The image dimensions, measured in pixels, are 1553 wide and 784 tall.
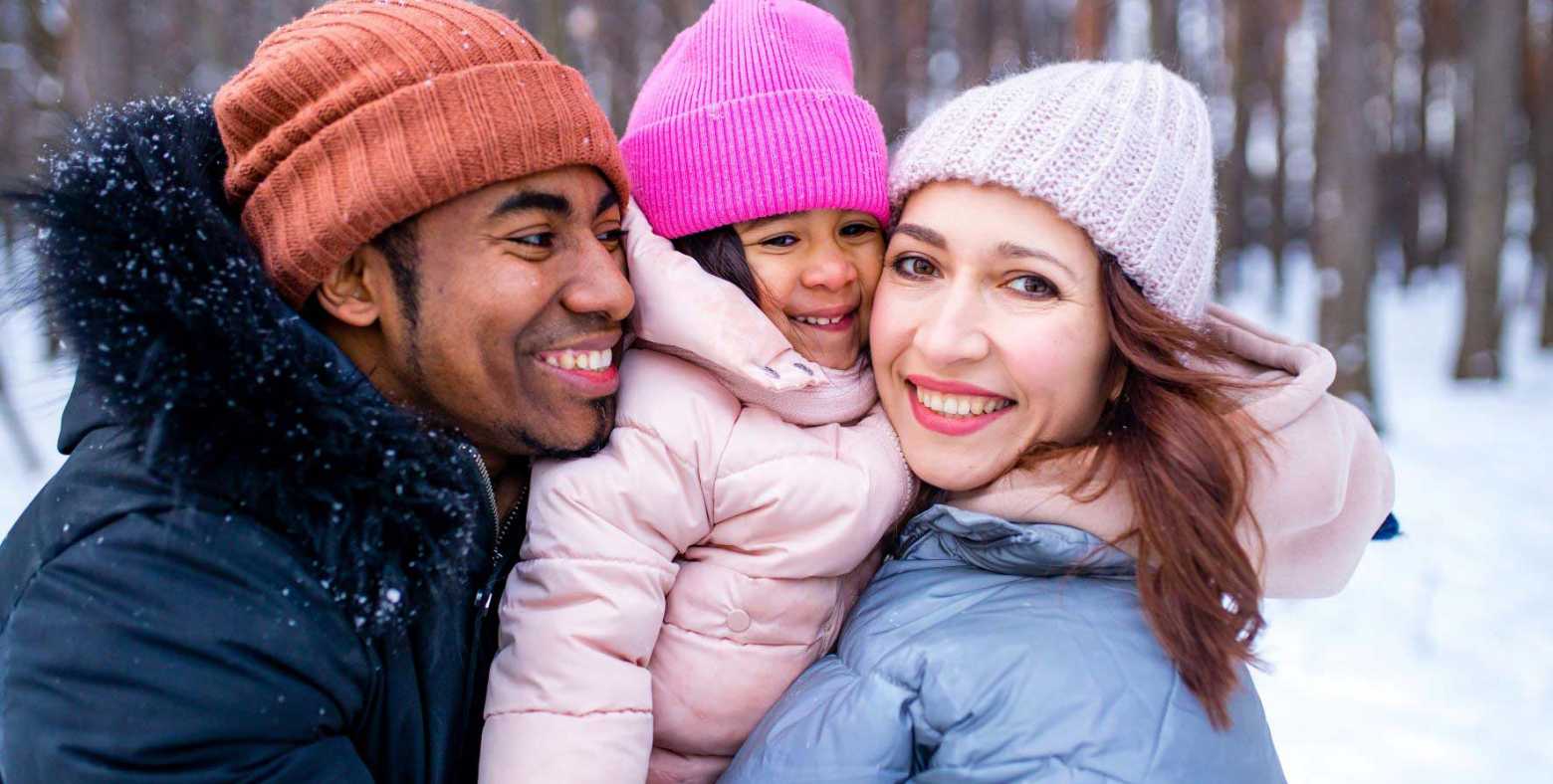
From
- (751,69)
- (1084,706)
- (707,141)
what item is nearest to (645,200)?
(707,141)

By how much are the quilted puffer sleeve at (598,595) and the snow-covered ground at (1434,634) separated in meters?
0.97

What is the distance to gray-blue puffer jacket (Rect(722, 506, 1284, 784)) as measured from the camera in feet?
6.17

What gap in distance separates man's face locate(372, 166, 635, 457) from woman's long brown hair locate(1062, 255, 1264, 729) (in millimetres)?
1052

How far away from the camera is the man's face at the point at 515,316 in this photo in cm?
206

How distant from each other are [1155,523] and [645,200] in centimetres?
140

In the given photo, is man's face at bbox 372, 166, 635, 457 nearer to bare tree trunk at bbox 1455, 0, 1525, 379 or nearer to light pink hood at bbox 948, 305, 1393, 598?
light pink hood at bbox 948, 305, 1393, 598

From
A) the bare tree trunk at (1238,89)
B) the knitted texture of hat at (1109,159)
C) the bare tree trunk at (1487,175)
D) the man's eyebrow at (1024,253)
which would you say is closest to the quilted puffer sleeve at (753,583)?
the man's eyebrow at (1024,253)

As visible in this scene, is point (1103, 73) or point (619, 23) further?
point (619, 23)

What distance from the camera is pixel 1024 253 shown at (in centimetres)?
215

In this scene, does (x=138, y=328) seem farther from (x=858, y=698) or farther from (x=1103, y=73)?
(x=1103, y=73)

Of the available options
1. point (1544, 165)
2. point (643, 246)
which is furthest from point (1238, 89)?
Answer: point (643, 246)

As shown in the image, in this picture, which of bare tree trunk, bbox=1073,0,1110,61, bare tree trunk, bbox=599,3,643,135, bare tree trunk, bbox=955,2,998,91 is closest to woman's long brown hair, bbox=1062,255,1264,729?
bare tree trunk, bbox=1073,0,1110,61

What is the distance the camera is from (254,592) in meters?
1.69

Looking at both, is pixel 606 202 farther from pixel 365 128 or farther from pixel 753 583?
pixel 753 583
